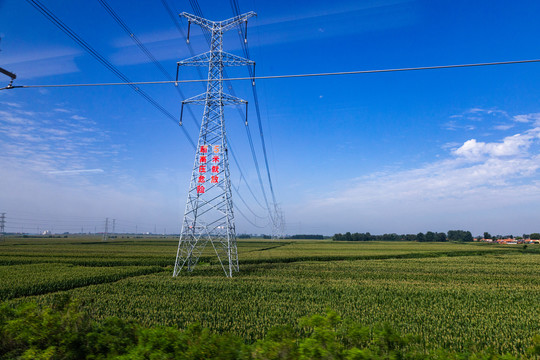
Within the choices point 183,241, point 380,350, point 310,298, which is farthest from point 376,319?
point 183,241

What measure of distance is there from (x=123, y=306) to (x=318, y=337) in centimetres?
1365

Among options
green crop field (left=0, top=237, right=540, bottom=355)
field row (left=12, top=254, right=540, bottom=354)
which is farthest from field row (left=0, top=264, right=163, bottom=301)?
field row (left=12, top=254, right=540, bottom=354)

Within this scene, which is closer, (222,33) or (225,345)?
(225,345)

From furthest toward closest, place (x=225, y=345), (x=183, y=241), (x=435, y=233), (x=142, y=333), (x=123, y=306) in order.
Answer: (x=435, y=233), (x=183, y=241), (x=123, y=306), (x=142, y=333), (x=225, y=345)

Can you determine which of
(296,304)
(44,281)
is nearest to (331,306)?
Answer: (296,304)

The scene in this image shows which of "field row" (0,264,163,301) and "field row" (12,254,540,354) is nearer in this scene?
"field row" (12,254,540,354)

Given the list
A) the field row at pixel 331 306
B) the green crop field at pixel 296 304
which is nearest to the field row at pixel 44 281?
the green crop field at pixel 296 304

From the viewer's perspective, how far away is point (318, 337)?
503cm

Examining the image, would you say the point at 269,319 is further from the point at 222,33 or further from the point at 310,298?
the point at 222,33

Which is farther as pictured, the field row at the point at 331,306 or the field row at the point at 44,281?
the field row at the point at 44,281

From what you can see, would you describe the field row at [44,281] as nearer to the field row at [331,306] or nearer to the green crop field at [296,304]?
the green crop field at [296,304]

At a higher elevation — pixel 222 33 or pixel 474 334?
pixel 222 33

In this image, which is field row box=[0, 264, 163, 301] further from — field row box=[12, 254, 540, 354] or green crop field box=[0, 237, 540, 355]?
field row box=[12, 254, 540, 354]

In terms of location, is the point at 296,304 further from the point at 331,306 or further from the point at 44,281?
the point at 44,281
